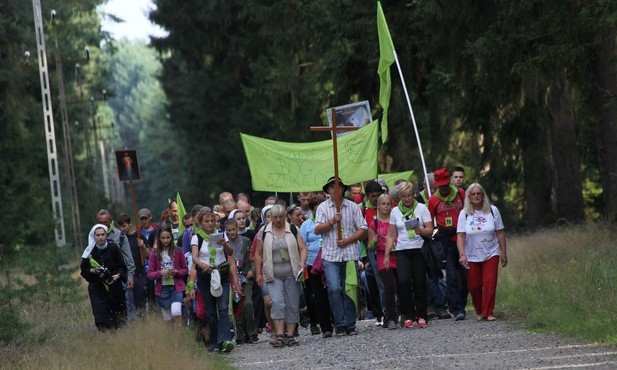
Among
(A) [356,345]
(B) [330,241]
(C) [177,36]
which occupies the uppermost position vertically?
(C) [177,36]

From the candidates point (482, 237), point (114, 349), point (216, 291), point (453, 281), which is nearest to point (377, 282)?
point (453, 281)

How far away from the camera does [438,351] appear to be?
14.6 meters

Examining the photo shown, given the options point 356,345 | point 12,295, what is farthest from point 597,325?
point 12,295

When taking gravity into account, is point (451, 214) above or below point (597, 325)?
above

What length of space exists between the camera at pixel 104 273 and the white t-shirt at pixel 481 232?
445 cm

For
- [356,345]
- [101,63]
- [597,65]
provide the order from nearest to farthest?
[356,345], [597,65], [101,63]

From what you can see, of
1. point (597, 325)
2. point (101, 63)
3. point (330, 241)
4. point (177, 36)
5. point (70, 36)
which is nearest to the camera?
point (597, 325)

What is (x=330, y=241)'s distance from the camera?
1778cm

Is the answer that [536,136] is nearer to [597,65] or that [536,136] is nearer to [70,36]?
[597,65]

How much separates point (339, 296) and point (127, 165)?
764cm

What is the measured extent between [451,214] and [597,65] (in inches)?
220

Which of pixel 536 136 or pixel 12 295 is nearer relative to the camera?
pixel 12 295

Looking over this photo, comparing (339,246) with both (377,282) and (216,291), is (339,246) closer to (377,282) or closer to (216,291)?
(377,282)

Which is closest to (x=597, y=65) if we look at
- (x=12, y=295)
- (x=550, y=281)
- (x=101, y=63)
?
(x=550, y=281)
